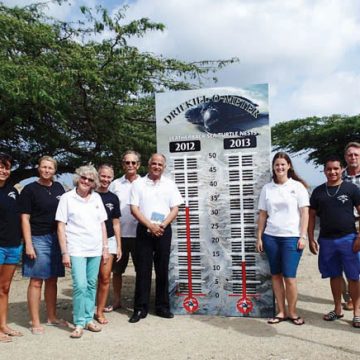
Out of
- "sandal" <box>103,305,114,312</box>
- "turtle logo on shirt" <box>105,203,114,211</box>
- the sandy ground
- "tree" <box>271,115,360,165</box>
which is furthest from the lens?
"tree" <box>271,115,360,165</box>

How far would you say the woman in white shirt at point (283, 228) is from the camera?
5312 mm

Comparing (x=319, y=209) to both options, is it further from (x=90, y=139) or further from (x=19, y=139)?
(x=19, y=139)

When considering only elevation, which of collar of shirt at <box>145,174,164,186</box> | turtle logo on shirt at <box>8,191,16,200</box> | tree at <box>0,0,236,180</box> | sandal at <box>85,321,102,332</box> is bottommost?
sandal at <box>85,321,102,332</box>

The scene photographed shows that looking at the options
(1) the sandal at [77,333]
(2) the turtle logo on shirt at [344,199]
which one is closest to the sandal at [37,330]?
(1) the sandal at [77,333]

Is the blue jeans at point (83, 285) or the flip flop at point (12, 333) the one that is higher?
the blue jeans at point (83, 285)

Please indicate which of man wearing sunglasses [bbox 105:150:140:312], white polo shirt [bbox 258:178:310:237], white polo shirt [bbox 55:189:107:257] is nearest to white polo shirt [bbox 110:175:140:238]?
man wearing sunglasses [bbox 105:150:140:312]

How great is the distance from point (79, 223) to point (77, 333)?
1.20 m

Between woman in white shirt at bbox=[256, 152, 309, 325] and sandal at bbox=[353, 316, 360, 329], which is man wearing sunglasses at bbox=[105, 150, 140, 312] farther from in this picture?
sandal at bbox=[353, 316, 360, 329]

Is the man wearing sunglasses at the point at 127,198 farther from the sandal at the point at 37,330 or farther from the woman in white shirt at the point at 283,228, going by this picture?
the woman in white shirt at the point at 283,228

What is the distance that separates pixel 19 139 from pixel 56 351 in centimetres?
687

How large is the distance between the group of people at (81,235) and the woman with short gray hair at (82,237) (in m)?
0.01

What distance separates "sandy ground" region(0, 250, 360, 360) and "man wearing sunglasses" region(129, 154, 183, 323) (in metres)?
0.38

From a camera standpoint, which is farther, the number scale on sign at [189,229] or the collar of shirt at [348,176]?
the number scale on sign at [189,229]

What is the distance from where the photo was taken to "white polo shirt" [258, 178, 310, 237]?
5312 millimetres
